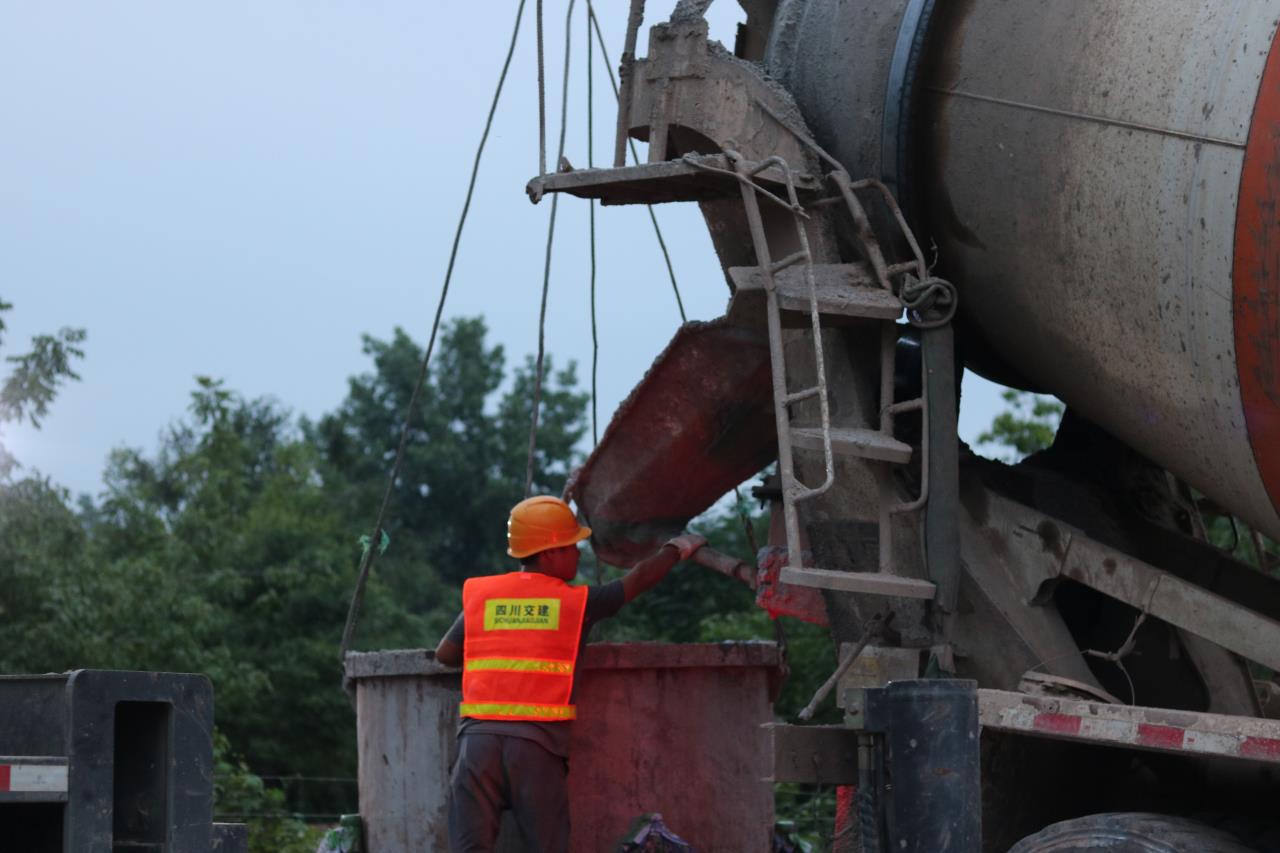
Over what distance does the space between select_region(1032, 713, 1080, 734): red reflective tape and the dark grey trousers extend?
1522 mm

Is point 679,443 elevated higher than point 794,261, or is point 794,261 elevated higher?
point 794,261

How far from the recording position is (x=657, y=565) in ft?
18.7

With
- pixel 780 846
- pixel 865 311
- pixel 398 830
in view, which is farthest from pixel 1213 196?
pixel 398 830

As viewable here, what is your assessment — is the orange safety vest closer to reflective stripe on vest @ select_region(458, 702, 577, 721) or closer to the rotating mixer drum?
reflective stripe on vest @ select_region(458, 702, 577, 721)

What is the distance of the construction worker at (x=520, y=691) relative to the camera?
5332 mm

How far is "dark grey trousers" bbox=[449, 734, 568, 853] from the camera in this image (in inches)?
209

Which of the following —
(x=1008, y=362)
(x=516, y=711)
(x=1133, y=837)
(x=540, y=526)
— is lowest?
(x=1133, y=837)

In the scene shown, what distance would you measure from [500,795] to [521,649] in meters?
0.44

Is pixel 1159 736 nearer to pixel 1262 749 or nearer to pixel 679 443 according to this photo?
pixel 1262 749

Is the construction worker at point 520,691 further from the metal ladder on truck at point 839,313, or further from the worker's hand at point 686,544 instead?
the metal ladder on truck at point 839,313

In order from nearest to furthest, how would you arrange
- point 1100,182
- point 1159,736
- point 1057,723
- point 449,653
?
point 1159,736
point 1057,723
point 1100,182
point 449,653

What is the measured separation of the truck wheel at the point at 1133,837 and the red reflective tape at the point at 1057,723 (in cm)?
24

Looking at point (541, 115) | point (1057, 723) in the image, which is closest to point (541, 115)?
point (541, 115)

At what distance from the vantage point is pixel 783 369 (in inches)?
202
